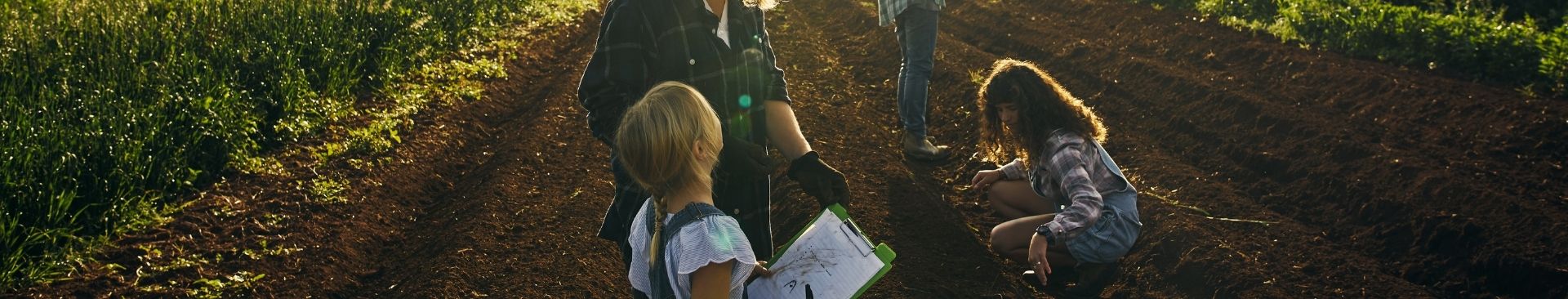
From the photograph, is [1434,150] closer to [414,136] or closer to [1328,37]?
[1328,37]

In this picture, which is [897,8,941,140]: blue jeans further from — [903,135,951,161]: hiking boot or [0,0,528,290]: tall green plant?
[0,0,528,290]: tall green plant

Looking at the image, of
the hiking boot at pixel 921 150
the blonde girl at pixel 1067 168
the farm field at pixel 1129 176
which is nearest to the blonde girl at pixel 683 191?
the blonde girl at pixel 1067 168

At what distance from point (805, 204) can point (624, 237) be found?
2825mm

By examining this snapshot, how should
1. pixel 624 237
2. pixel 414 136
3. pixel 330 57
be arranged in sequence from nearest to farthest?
pixel 624 237 → pixel 414 136 → pixel 330 57

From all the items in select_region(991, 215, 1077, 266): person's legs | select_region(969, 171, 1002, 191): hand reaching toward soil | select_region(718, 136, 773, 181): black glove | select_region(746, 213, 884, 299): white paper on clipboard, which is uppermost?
select_region(718, 136, 773, 181): black glove

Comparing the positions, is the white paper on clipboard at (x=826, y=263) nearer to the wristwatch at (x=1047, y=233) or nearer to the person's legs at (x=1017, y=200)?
the wristwatch at (x=1047, y=233)

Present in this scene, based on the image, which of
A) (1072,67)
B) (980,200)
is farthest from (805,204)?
(1072,67)

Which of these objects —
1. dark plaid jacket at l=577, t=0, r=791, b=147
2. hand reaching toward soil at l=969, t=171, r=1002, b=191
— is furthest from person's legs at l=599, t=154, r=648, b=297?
hand reaching toward soil at l=969, t=171, r=1002, b=191

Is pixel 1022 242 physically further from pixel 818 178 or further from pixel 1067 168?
pixel 818 178

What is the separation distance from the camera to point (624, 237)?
3000 mm

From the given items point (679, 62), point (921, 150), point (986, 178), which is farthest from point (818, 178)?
point (921, 150)

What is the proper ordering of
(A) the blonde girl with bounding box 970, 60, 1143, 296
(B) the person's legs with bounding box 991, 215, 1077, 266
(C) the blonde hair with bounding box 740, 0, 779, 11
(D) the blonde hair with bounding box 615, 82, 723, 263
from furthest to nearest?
(B) the person's legs with bounding box 991, 215, 1077, 266
(A) the blonde girl with bounding box 970, 60, 1143, 296
(C) the blonde hair with bounding box 740, 0, 779, 11
(D) the blonde hair with bounding box 615, 82, 723, 263

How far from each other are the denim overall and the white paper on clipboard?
1.81m

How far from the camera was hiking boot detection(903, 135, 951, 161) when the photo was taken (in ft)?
21.3
